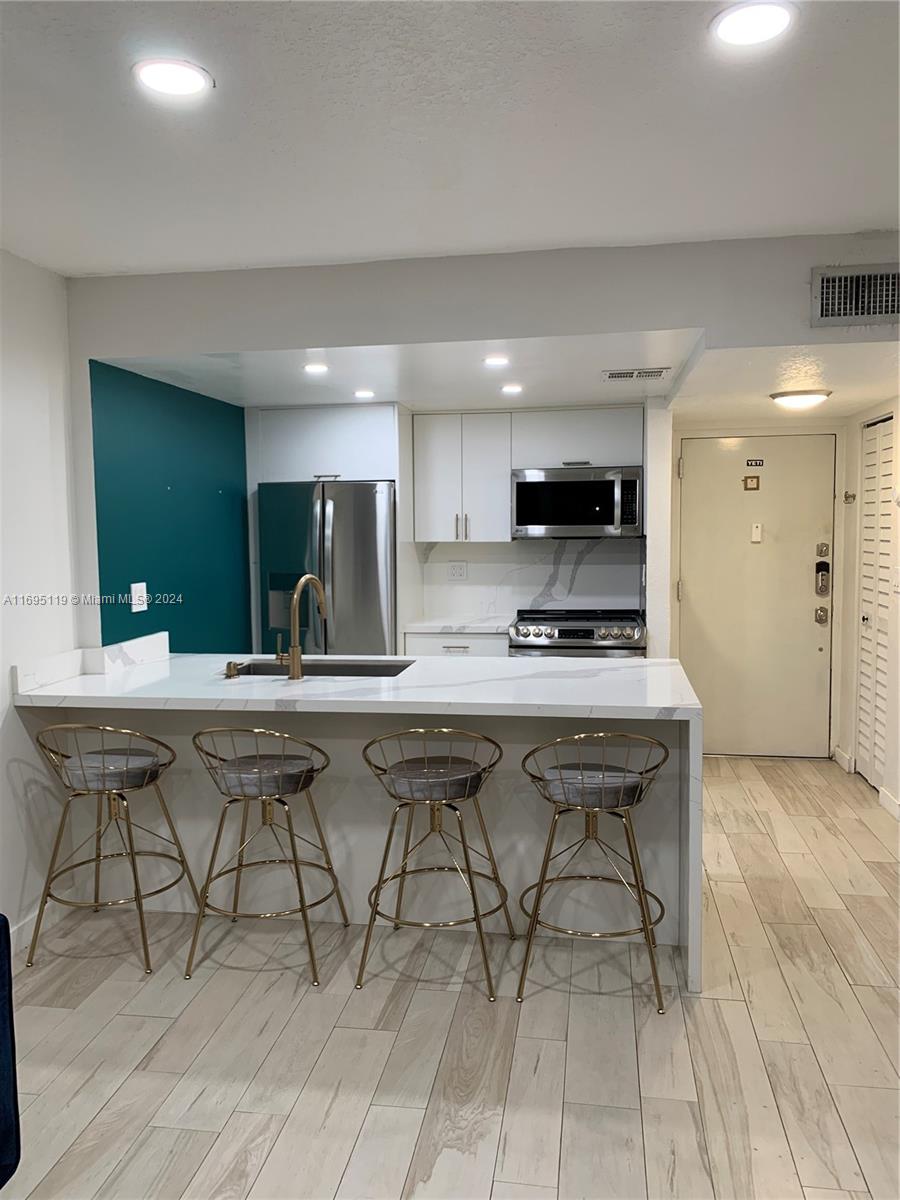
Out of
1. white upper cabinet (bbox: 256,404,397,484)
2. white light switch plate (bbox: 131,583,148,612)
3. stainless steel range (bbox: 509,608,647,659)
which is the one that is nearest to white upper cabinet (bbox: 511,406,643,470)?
white upper cabinet (bbox: 256,404,397,484)

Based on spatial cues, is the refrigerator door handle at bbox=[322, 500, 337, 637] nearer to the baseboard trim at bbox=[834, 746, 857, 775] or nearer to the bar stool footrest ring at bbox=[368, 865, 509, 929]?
the bar stool footrest ring at bbox=[368, 865, 509, 929]

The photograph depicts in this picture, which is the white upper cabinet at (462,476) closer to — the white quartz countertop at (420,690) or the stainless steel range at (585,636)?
the stainless steel range at (585,636)

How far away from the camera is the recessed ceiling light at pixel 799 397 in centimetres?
419

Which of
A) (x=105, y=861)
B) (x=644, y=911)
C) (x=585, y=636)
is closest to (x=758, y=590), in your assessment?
(x=585, y=636)

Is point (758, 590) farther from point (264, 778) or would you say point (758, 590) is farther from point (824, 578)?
point (264, 778)

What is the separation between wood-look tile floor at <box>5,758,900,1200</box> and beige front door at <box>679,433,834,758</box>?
6.85 ft

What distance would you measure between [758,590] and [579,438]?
1.49 metres

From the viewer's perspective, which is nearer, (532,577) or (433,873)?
(433,873)

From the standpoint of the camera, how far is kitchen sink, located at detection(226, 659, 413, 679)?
148 inches

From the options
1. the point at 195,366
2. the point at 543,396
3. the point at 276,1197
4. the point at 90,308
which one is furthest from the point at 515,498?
the point at 276,1197

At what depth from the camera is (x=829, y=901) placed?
11.6 feet

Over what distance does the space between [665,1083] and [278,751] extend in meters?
1.77

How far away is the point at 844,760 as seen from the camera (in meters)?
5.32

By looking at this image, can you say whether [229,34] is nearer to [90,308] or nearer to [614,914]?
[90,308]
